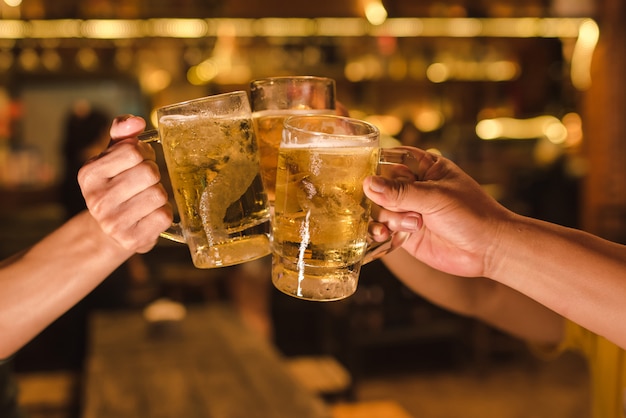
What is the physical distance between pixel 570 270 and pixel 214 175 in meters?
0.53

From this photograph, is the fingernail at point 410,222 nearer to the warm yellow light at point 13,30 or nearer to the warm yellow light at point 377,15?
the warm yellow light at point 377,15

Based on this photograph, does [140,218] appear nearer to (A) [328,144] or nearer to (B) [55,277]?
(B) [55,277]

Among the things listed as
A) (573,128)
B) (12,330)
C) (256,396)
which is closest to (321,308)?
(256,396)

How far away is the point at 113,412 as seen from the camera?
1.88 m

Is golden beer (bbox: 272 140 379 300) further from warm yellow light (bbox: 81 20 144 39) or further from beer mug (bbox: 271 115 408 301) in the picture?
warm yellow light (bbox: 81 20 144 39)

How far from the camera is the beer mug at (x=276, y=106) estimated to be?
1.11 meters

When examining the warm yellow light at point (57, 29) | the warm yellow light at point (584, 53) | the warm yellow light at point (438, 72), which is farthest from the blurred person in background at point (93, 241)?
the warm yellow light at point (438, 72)

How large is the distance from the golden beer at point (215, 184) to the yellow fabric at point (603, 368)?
0.87 meters

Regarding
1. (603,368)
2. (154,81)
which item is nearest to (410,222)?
(603,368)

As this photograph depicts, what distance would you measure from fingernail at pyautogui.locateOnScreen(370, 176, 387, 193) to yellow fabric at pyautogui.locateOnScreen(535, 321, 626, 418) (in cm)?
82

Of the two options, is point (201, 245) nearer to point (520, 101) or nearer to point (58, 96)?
point (58, 96)

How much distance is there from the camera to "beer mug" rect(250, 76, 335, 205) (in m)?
1.11

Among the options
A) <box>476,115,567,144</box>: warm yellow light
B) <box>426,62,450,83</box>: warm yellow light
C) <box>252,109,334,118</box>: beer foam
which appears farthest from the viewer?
<box>476,115,567,144</box>: warm yellow light

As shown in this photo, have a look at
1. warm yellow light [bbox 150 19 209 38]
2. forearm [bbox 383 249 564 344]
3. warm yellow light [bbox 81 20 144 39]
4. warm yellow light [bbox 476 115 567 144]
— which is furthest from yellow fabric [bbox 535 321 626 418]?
warm yellow light [bbox 476 115 567 144]
